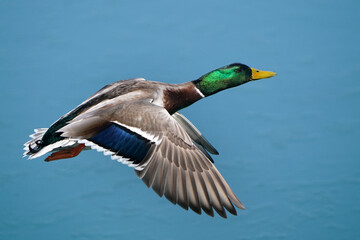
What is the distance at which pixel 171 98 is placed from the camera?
342 centimetres

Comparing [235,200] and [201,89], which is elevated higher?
[201,89]

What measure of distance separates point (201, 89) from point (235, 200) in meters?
0.97

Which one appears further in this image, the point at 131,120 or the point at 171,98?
the point at 171,98

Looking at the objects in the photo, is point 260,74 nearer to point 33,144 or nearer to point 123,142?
point 123,142

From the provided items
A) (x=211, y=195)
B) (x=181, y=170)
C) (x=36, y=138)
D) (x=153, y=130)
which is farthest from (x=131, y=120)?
(x=36, y=138)

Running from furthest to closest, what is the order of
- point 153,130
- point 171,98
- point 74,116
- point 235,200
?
point 171,98
point 74,116
point 153,130
point 235,200

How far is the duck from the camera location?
2.83 metres

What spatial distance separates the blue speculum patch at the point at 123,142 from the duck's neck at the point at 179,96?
46 cm

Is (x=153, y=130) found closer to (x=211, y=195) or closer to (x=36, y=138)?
(x=211, y=195)

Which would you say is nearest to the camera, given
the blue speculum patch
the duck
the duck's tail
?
the duck

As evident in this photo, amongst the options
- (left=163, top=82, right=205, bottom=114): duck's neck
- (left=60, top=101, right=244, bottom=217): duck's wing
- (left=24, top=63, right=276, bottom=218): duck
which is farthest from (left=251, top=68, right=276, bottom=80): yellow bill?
(left=60, top=101, right=244, bottom=217): duck's wing

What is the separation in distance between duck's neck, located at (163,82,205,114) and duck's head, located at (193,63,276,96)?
4 centimetres

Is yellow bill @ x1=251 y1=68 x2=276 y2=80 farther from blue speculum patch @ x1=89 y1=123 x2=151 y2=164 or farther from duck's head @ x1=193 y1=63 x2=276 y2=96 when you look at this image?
blue speculum patch @ x1=89 y1=123 x2=151 y2=164

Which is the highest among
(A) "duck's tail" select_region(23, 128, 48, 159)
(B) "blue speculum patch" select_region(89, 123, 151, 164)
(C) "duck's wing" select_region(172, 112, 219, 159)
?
(A) "duck's tail" select_region(23, 128, 48, 159)
